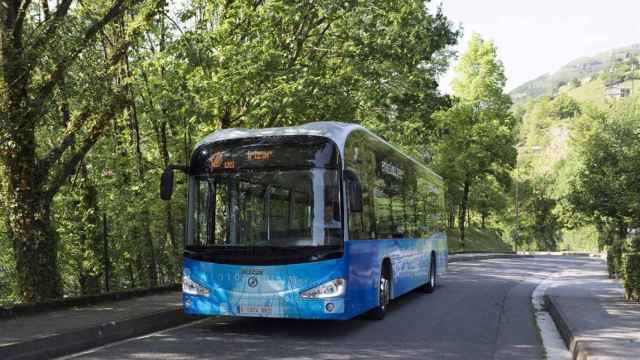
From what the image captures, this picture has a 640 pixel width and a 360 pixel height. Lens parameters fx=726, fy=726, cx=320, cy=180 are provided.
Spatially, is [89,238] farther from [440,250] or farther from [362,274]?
[362,274]

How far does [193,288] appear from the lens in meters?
10.7

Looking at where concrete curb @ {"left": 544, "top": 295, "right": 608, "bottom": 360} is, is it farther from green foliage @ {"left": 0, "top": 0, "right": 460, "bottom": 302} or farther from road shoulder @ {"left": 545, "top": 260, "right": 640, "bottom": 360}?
green foliage @ {"left": 0, "top": 0, "right": 460, "bottom": 302}

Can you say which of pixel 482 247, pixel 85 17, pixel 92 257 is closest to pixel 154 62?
pixel 85 17

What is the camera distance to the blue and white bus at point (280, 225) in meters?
10.2

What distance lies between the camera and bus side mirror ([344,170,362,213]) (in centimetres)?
1039

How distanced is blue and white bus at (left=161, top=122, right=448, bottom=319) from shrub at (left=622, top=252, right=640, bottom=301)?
19.8ft

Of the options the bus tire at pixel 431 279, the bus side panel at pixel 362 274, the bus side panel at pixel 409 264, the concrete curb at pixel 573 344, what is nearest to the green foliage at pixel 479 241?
the bus tire at pixel 431 279

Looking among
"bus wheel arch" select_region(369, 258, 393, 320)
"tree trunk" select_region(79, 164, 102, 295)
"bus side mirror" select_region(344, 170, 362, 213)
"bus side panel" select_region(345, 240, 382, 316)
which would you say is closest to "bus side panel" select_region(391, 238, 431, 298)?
"bus wheel arch" select_region(369, 258, 393, 320)

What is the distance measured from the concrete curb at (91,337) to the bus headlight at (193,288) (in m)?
0.99

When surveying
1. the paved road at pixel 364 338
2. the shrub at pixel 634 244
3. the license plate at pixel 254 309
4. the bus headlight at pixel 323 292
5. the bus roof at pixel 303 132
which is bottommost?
the paved road at pixel 364 338

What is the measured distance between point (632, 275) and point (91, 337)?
10888 mm

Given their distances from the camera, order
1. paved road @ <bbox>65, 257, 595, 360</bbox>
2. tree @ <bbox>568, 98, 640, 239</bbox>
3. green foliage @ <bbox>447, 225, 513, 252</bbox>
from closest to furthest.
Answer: paved road @ <bbox>65, 257, 595, 360</bbox> → tree @ <bbox>568, 98, 640, 239</bbox> → green foliage @ <bbox>447, 225, 513, 252</bbox>

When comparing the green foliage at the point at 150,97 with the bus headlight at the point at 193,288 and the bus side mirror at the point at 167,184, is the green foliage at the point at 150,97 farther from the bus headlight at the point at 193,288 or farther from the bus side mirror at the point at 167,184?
the bus headlight at the point at 193,288

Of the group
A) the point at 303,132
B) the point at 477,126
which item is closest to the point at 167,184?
the point at 303,132
